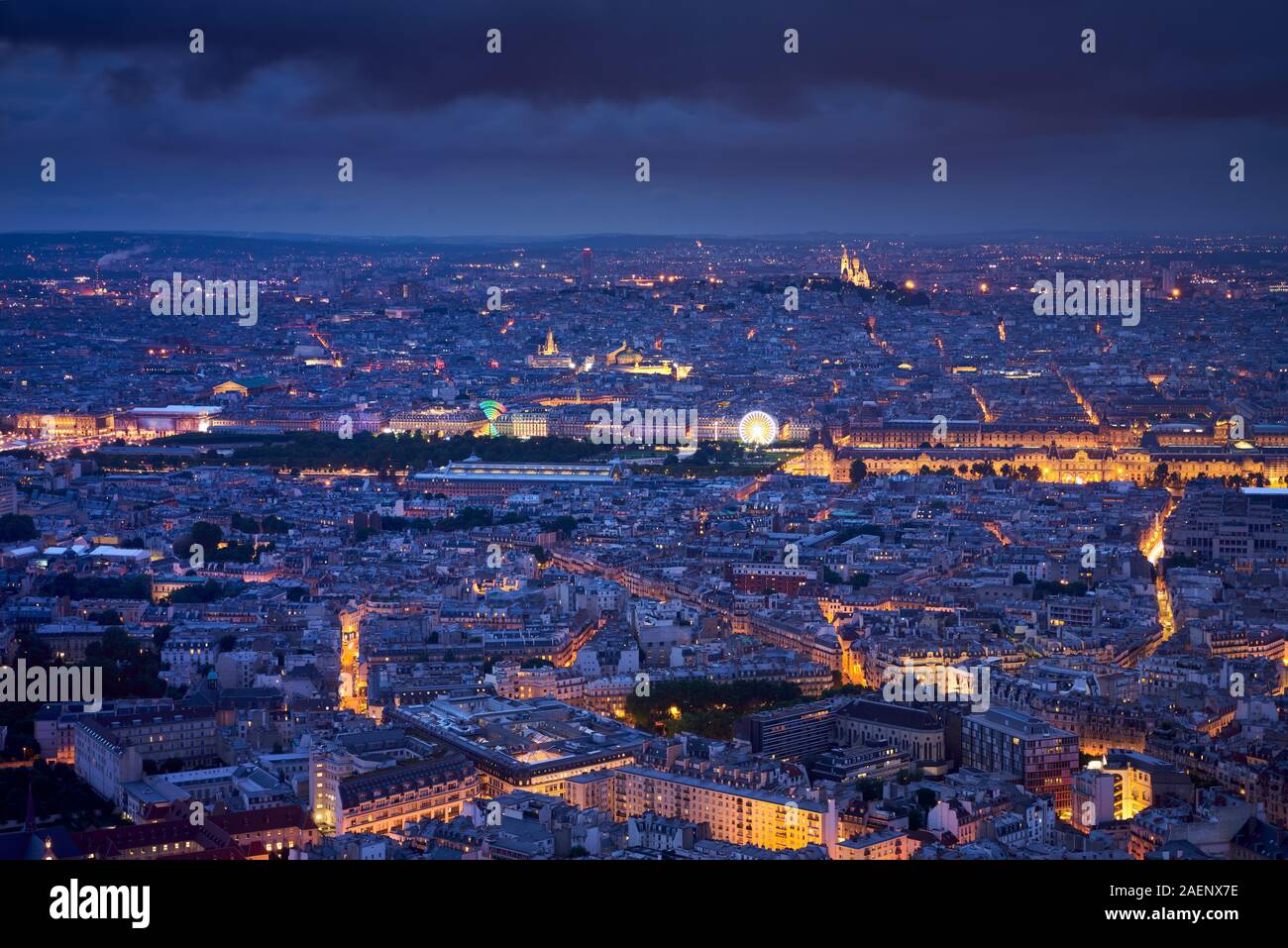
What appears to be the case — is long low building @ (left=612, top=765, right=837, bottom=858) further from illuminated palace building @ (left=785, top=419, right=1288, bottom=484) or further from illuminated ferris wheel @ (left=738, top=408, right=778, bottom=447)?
illuminated ferris wheel @ (left=738, top=408, right=778, bottom=447)

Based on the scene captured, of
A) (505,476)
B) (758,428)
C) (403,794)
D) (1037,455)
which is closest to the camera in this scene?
(403,794)

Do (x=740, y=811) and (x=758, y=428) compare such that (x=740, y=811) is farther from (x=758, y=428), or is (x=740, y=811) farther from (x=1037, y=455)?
(x=758, y=428)

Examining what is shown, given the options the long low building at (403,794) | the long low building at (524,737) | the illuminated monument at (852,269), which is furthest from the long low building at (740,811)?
the illuminated monument at (852,269)

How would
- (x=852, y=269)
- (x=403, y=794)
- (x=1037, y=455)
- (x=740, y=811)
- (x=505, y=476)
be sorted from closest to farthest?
(x=740, y=811) → (x=403, y=794) → (x=505, y=476) → (x=1037, y=455) → (x=852, y=269)

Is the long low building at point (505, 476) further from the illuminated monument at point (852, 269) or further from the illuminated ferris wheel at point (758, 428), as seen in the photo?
the illuminated monument at point (852, 269)

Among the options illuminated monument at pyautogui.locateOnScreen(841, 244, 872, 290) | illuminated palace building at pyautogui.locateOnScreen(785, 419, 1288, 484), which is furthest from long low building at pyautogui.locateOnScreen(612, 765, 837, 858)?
illuminated monument at pyautogui.locateOnScreen(841, 244, 872, 290)

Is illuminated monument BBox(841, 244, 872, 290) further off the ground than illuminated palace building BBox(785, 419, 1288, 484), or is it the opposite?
illuminated monument BBox(841, 244, 872, 290)

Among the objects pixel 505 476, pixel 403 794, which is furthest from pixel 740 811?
pixel 505 476
